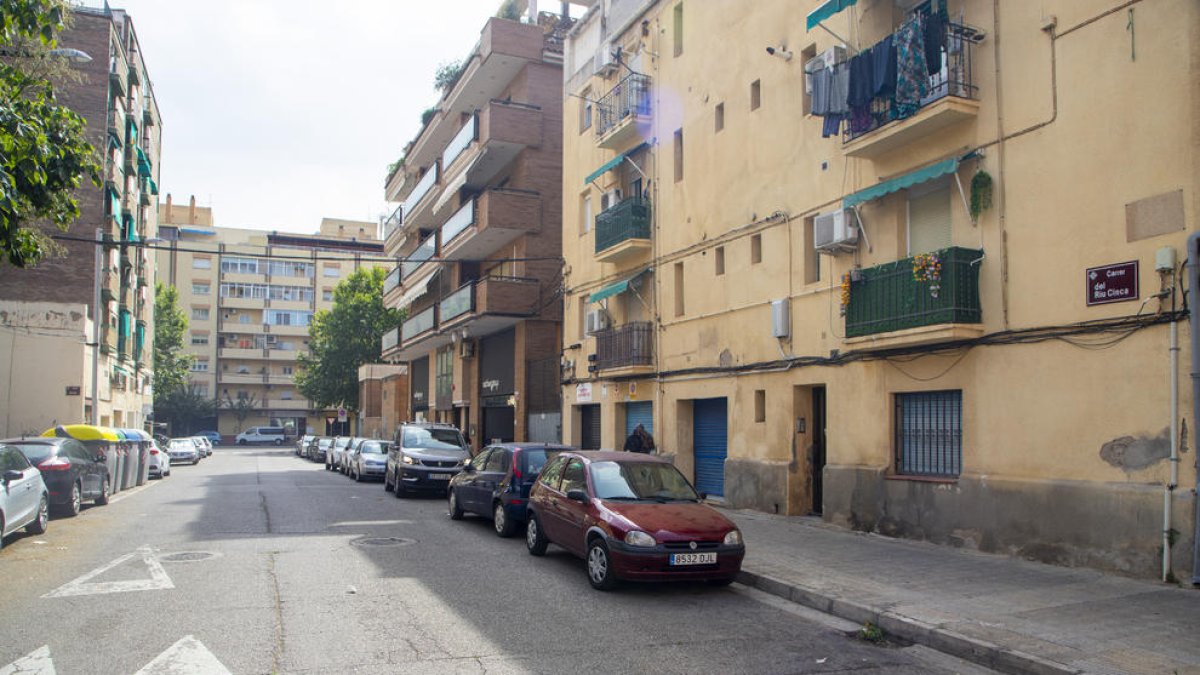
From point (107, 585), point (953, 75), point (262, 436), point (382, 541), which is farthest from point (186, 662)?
point (262, 436)

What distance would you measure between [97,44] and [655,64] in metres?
28.5

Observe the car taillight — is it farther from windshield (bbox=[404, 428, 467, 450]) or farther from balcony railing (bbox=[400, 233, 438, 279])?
balcony railing (bbox=[400, 233, 438, 279])

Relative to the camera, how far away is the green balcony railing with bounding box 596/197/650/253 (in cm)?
2089

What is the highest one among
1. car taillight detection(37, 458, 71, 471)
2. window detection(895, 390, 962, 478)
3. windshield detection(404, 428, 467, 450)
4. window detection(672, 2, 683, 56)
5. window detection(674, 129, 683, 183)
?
window detection(672, 2, 683, 56)

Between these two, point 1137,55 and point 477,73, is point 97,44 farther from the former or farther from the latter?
point 1137,55

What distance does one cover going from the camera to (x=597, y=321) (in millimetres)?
22750

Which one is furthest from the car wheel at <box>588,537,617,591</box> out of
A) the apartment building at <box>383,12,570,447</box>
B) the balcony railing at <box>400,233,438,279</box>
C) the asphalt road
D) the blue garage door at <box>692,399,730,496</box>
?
the balcony railing at <box>400,233,438,279</box>

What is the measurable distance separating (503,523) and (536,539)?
6.60 feet

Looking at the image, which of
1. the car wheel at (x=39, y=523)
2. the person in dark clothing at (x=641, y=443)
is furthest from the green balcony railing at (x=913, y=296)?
the car wheel at (x=39, y=523)

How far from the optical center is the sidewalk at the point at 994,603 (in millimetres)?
6758

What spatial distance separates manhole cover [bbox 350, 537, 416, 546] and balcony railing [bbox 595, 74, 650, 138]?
38.7ft

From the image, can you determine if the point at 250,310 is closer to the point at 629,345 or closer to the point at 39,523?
the point at 629,345

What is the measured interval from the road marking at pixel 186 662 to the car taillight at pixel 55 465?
1108cm

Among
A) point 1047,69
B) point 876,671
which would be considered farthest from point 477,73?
point 876,671
